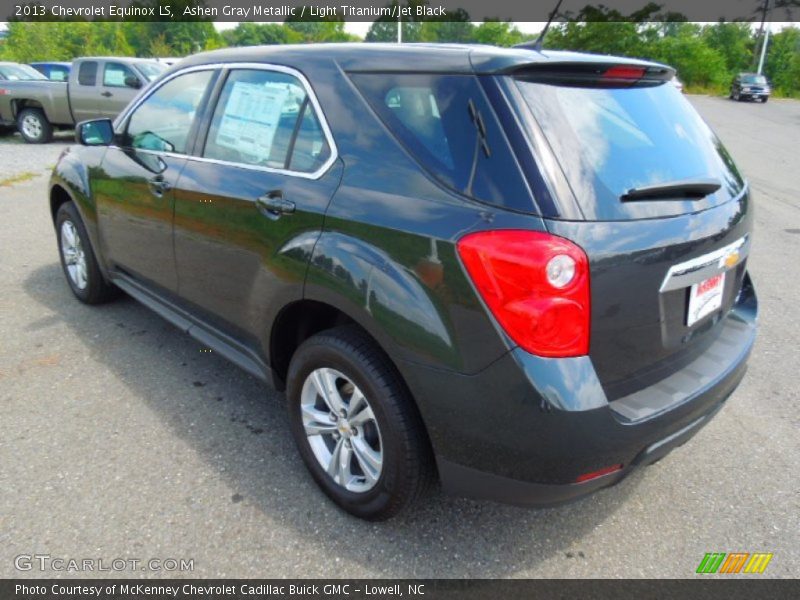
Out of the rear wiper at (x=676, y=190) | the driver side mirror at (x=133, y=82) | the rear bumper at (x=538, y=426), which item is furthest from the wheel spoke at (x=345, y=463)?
the driver side mirror at (x=133, y=82)

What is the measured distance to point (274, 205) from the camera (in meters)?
2.41

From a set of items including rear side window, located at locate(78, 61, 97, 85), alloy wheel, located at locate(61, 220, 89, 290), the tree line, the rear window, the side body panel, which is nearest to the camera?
the rear window

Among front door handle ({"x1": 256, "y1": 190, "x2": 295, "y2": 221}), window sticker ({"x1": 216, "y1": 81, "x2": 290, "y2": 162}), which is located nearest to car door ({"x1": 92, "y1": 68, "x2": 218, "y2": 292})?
window sticker ({"x1": 216, "y1": 81, "x2": 290, "y2": 162})

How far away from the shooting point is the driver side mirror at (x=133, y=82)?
12453mm

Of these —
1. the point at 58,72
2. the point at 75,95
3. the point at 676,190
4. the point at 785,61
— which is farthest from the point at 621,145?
the point at 785,61

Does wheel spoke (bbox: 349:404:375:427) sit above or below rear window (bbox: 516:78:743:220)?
below

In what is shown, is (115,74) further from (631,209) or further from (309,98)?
(631,209)

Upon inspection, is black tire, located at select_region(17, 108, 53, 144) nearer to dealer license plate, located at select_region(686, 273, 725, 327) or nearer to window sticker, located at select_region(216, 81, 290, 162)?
window sticker, located at select_region(216, 81, 290, 162)

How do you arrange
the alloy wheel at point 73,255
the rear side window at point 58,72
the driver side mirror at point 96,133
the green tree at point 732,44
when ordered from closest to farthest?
the driver side mirror at point 96,133 → the alloy wheel at point 73,255 → the rear side window at point 58,72 → the green tree at point 732,44

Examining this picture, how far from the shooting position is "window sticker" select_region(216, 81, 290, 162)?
2.58 metres

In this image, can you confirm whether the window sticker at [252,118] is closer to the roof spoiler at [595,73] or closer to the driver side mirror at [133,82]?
the roof spoiler at [595,73]

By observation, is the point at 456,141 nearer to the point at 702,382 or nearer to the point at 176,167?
the point at 702,382

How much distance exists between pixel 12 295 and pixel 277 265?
130 inches

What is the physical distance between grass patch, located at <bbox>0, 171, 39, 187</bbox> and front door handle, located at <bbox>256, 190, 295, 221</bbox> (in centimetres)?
864
